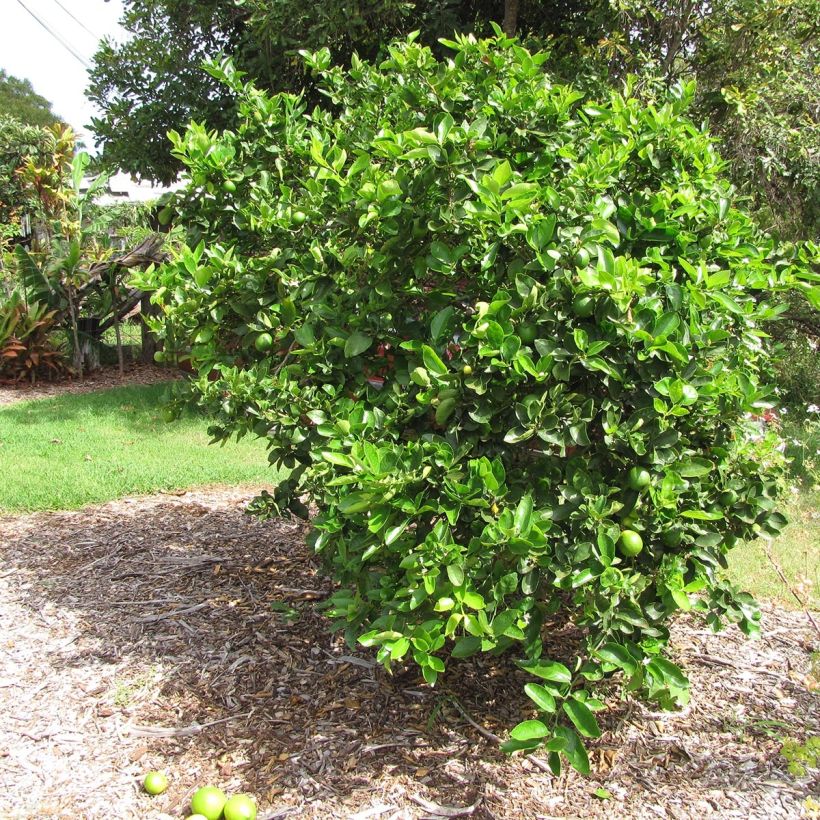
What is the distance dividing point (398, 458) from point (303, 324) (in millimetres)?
811

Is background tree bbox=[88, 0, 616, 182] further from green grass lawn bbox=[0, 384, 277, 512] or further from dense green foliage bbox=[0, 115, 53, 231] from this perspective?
dense green foliage bbox=[0, 115, 53, 231]

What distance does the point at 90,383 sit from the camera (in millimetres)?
11102

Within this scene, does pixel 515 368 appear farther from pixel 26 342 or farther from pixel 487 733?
pixel 26 342

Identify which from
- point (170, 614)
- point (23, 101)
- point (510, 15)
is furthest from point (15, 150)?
point (23, 101)

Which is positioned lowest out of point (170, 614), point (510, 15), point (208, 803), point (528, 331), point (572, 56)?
point (208, 803)

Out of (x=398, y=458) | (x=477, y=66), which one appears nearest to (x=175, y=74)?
(x=477, y=66)

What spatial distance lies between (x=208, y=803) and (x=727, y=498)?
209cm

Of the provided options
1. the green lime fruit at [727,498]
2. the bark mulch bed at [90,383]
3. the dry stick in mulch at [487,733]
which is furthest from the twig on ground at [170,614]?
the bark mulch bed at [90,383]

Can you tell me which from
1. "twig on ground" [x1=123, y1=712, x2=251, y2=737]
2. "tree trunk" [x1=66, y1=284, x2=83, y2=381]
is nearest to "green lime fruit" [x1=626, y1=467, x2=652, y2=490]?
"twig on ground" [x1=123, y1=712, x2=251, y2=737]

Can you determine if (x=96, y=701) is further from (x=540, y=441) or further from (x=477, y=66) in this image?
(x=477, y=66)

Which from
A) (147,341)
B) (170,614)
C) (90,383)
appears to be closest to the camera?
(170,614)

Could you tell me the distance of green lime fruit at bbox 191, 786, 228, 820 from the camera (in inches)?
102

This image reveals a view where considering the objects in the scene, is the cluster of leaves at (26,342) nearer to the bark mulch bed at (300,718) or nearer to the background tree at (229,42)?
the background tree at (229,42)

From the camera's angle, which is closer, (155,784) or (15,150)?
(155,784)
